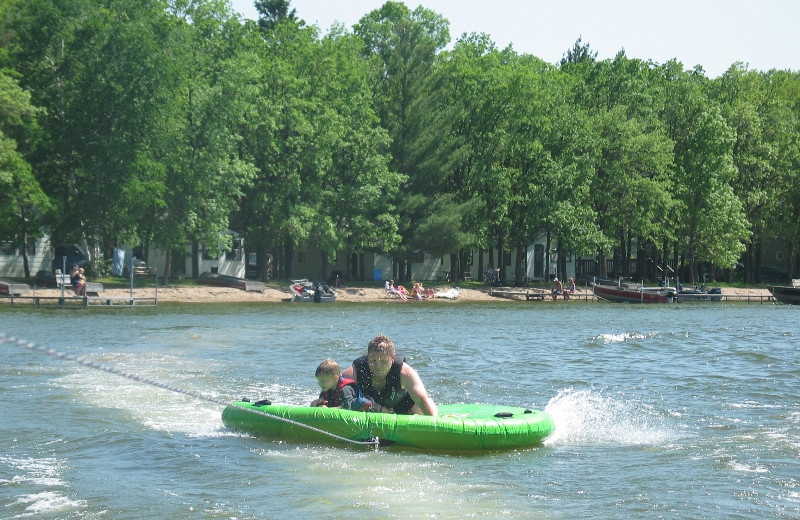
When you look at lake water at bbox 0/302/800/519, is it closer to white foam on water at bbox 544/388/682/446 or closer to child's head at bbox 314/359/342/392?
white foam on water at bbox 544/388/682/446

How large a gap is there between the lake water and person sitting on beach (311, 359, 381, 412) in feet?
1.92

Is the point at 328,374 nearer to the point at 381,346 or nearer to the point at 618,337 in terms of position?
the point at 381,346

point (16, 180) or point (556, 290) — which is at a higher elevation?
point (16, 180)

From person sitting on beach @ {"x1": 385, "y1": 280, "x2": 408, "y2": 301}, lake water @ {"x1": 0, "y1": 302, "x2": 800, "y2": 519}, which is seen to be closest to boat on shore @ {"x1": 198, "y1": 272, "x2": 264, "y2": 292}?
person sitting on beach @ {"x1": 385, "y1": 280, "x2": 408, "y2": 301}

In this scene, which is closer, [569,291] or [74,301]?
[74,301]

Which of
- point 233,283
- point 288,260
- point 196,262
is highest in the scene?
point 288,260

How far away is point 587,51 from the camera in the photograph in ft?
287

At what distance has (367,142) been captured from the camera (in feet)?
169

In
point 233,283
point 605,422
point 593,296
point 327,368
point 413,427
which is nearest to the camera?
point 413,427

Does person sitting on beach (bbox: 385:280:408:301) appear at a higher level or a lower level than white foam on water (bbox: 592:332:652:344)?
higher

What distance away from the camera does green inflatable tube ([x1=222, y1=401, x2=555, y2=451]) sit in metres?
11.5

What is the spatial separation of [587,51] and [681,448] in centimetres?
7990

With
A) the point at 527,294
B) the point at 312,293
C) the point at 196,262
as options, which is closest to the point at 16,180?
the point at 196,262

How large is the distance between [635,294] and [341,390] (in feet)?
137
